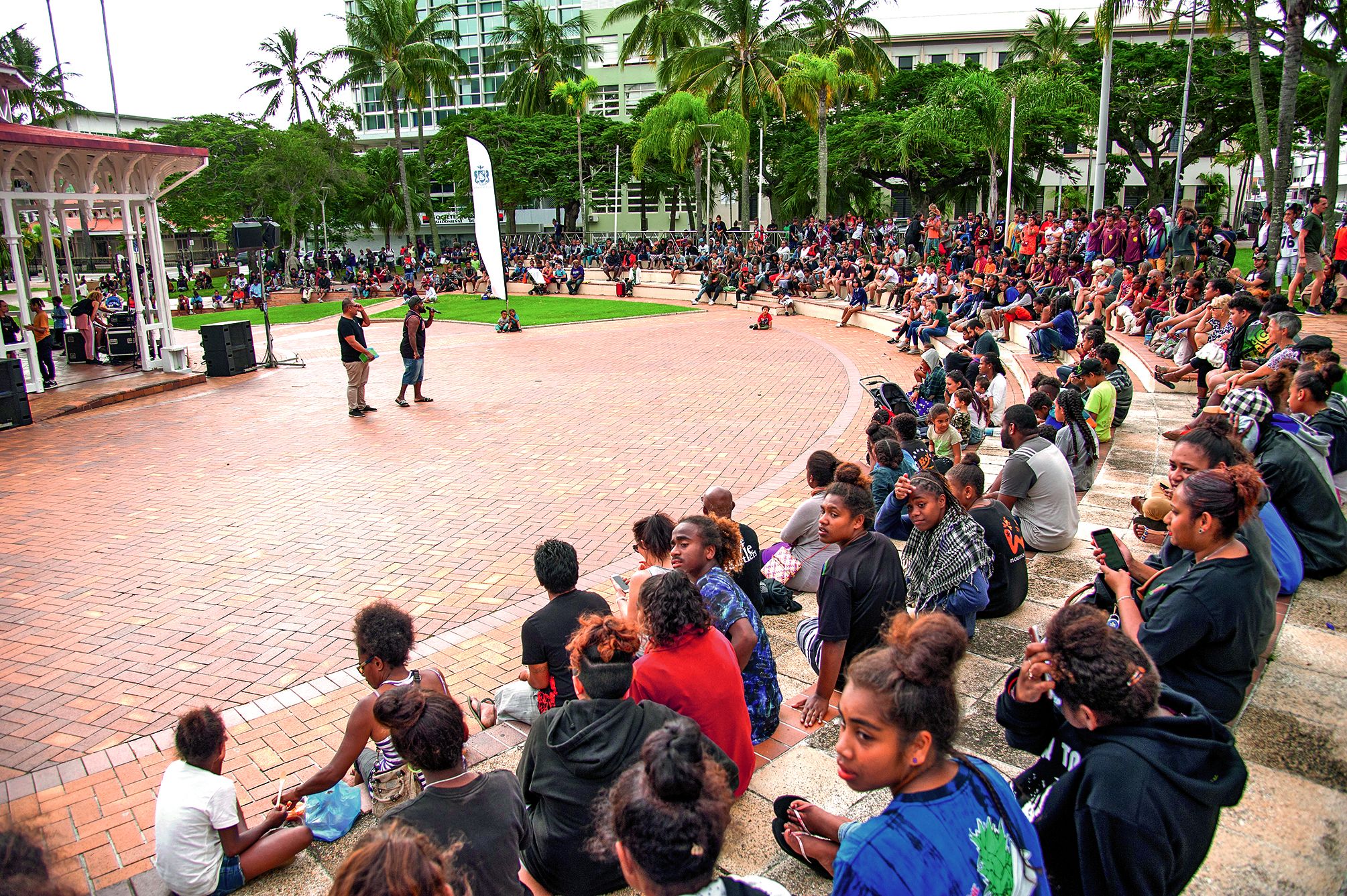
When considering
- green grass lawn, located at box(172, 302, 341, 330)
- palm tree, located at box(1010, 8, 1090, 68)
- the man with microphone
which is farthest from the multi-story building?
the man with microphone

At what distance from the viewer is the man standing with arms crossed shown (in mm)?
12914

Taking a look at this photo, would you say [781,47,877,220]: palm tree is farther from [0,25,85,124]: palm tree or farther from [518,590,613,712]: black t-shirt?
[0,25,85,124]: palm tree

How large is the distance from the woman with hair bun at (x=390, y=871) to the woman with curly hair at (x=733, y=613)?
206cm

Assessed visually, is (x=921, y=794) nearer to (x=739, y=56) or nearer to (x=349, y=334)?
(x=349, y=334)

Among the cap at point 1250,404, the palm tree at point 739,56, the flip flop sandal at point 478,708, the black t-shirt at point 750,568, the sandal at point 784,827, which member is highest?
the palm tree at point 739,56

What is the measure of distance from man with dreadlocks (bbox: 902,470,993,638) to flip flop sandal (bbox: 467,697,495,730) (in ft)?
8.31

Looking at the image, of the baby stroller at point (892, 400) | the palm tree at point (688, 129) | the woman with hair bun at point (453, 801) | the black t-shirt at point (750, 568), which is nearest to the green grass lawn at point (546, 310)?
the palm tree at point (688, 129)

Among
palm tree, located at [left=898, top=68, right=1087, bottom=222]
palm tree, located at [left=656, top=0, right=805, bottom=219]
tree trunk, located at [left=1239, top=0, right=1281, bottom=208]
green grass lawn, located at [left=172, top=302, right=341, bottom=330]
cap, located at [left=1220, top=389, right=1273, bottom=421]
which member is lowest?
cap, located at [left=1220, top=389, right=1273, bottom=421]

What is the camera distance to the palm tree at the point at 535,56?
51750mm

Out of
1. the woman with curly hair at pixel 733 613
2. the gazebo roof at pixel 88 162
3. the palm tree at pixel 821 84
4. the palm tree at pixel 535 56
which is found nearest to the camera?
the woman with curly hair at pixel 733 613

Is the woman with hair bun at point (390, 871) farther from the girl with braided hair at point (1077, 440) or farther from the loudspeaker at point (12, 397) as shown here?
the loudspeaker at point (12, 397)

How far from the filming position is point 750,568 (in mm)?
5328

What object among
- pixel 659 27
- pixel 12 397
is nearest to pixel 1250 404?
pixel 12 397

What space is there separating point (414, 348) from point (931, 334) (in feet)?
34.0
